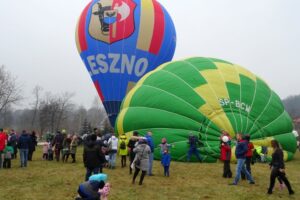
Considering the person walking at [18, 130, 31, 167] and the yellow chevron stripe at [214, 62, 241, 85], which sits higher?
the yellow chevron stripe at [214, 62, 241, 85]

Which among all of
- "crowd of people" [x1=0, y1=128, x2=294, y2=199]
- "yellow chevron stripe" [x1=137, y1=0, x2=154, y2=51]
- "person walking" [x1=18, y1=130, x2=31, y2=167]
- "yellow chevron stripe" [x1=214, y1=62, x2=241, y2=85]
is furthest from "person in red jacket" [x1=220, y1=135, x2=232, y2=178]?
"yellow chevron stripe" [x1=137, y1=0, x2=154, y2=51]

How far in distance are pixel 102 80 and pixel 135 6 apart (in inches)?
179

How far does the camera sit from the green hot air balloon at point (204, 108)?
48.5 feet

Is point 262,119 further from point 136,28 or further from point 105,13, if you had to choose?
point 105,13

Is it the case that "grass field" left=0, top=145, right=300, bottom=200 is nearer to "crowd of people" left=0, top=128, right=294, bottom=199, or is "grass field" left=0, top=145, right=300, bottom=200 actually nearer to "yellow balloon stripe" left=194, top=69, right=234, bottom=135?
"crowd of people" left=0, top=128, right=294, bottom=199

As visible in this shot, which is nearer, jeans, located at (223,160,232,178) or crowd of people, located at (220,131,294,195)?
crowd of people, located at (220,131,294,195)

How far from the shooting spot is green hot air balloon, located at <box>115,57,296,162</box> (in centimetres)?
1477

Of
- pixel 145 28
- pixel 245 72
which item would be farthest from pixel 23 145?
pixel 145 28

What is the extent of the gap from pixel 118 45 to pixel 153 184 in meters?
12.9

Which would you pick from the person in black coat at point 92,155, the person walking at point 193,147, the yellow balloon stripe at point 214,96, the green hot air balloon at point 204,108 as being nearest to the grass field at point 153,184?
the person walking at point 193,147

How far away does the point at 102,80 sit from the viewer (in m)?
22.7

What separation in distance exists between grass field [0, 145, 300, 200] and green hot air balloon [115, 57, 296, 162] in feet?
4.28

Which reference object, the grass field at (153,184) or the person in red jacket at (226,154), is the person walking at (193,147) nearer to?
the grass field at (153,184)

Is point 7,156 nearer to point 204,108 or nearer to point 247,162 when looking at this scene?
point 204,108
